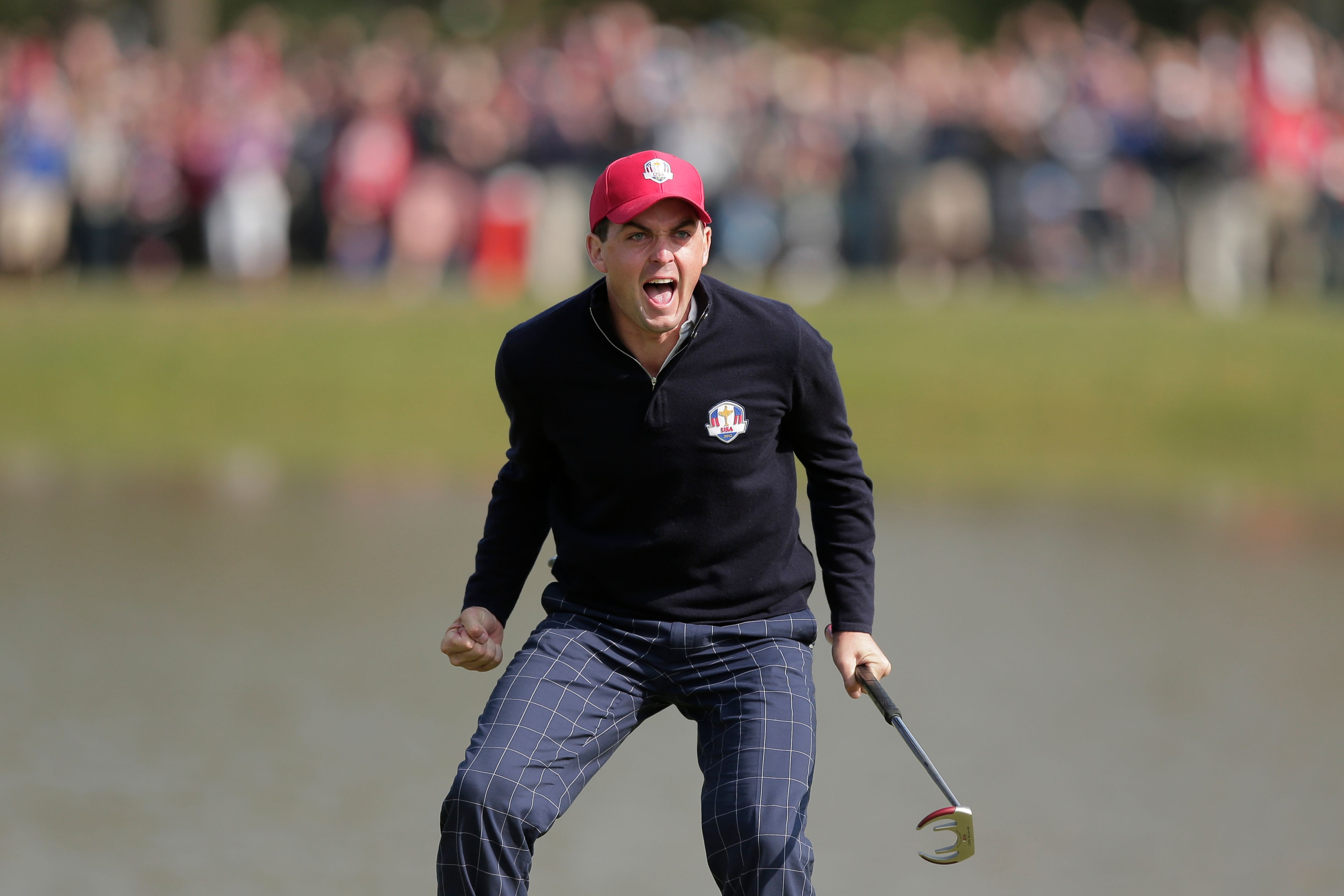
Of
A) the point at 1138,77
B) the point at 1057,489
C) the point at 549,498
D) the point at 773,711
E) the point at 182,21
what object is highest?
the point at 182,21

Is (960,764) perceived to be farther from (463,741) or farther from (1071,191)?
(1071,191)

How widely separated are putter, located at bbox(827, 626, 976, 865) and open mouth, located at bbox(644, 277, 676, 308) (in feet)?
2.89

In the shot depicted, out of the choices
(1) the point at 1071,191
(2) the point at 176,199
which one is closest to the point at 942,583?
(1) the point at 1071,191

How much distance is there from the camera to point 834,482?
4160 mm

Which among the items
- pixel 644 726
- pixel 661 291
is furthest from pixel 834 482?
pixel 644 726

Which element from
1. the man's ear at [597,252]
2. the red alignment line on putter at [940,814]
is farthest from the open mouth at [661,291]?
the red alignment line on putter at [940,814]

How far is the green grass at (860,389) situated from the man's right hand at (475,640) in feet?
29.8

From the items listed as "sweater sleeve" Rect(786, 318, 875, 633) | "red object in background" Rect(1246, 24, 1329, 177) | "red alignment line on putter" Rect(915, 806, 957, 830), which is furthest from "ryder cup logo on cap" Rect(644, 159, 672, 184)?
"red object in background" Rect(1246, 24, 1329, 177)

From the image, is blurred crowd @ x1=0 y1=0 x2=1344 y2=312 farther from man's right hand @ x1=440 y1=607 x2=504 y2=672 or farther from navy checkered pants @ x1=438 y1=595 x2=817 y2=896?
navy checkered pants @ x1=438 y1=595 x2=817 y2=896

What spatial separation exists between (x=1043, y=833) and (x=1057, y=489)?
719 centimetres

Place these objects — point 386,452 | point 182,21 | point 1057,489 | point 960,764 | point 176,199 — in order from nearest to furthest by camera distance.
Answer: point 960,764
point 1057,489
point 386,452
point 176,199
point 182,21

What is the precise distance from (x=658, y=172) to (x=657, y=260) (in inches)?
7.2

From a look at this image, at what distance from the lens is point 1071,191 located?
→ 16.1 m

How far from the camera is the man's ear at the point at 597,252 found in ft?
13.2
